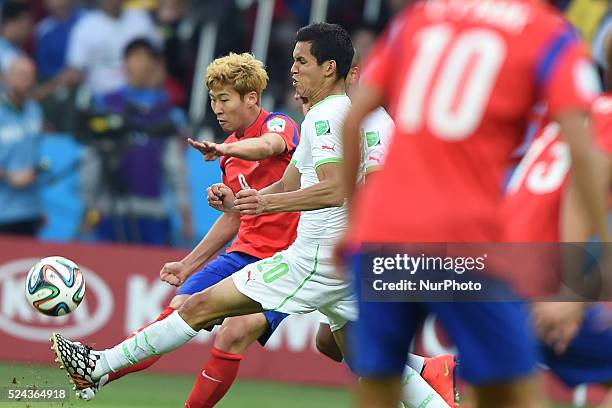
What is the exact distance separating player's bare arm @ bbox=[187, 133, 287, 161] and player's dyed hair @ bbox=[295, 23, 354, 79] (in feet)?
1.81

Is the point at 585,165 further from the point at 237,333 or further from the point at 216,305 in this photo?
the point at 237,333

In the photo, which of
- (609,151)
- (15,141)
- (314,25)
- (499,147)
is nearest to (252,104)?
(314,25)

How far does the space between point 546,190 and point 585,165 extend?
3.54 feet

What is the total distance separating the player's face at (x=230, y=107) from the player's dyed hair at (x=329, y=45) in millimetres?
578

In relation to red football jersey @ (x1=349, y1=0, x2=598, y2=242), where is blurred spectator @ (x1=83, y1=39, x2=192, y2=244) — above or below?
above

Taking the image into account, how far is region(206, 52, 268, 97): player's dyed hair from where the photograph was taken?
771 cm

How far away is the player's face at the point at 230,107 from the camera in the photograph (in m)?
7.77

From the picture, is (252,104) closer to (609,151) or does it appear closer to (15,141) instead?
(609,151)

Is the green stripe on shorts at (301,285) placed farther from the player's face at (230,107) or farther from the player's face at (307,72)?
the player's face at (230,107)

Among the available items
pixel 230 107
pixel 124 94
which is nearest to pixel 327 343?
Result: pixel 230 107

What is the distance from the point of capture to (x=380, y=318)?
13.8ft

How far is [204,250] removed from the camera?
802 centimetres

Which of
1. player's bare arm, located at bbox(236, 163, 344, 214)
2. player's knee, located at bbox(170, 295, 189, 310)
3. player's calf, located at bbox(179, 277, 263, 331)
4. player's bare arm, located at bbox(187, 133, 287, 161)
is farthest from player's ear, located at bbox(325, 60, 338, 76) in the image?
player's knee, located at bbox(170, 295, 189, 310)

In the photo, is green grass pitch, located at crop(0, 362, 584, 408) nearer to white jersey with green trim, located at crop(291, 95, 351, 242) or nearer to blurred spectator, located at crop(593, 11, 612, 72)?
white jersey with green trim, located at crop(291, 95, 351, 242)
